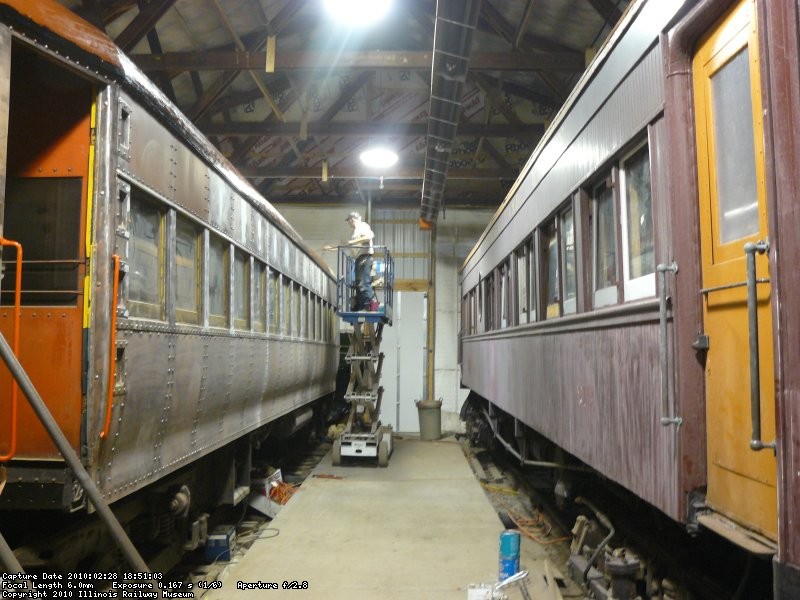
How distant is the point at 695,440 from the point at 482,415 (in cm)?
884

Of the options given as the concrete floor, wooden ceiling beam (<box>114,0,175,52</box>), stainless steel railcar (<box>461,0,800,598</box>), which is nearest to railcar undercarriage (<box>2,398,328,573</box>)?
the concrete floor

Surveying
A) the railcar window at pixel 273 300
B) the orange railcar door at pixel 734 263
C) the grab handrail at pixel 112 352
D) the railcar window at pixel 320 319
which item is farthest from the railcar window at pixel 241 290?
the railcar window at pixel 320 319

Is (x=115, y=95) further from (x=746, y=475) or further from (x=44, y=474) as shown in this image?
(x=746, y=475)

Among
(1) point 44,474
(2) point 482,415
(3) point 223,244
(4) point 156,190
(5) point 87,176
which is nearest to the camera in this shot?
(1) point 44,474

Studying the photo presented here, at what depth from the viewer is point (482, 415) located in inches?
436

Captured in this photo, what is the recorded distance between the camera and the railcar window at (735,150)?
2148mm

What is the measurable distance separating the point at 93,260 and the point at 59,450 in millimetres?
946

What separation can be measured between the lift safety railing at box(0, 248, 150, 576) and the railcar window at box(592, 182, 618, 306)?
8.94 ft

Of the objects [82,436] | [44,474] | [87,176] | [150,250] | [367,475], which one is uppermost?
[87,176]

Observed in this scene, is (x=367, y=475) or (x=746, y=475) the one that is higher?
(x=746, y=475)

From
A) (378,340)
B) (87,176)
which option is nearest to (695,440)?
(87,176)

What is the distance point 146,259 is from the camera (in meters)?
3.61

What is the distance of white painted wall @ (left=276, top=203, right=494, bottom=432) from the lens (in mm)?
14578

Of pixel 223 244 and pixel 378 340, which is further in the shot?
pixel 378 340
